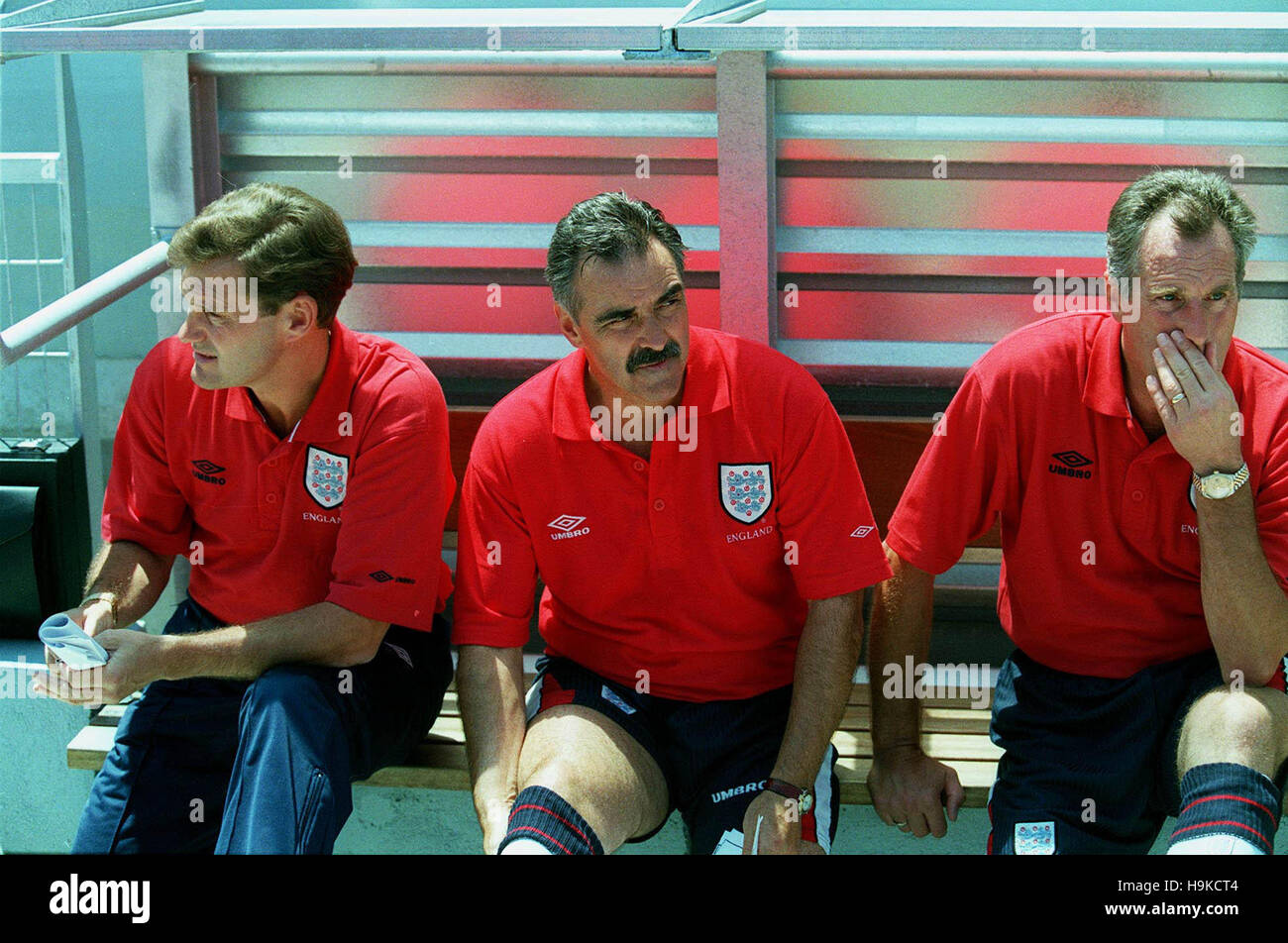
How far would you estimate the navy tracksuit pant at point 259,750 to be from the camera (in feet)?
7.02

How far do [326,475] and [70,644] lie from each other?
50cm

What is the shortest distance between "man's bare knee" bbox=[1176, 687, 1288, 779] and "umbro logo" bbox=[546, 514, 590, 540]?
1.01 m

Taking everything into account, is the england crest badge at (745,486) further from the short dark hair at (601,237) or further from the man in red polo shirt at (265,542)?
the man in red polo shirt at (265,542)

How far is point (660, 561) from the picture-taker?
2359 mm

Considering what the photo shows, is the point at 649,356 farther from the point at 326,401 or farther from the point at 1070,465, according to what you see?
the point at 1070,465

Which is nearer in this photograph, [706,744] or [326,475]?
[706,744]

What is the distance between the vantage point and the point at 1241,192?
290cm

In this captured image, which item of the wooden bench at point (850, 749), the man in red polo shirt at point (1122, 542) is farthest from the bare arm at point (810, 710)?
the wooden bench at point (850, 749)

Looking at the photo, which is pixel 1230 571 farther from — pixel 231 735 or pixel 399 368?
pixel 231 735

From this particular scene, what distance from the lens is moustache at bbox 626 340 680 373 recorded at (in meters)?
2.25

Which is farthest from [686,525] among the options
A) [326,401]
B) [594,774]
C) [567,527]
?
[326,401]

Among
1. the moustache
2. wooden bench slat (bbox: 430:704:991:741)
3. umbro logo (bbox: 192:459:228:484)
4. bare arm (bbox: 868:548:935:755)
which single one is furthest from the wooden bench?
the moustache

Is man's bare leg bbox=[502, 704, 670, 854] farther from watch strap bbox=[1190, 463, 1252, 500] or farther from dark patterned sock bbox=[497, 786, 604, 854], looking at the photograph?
watch strap bbox=[1190, 463, 1252, 500]
